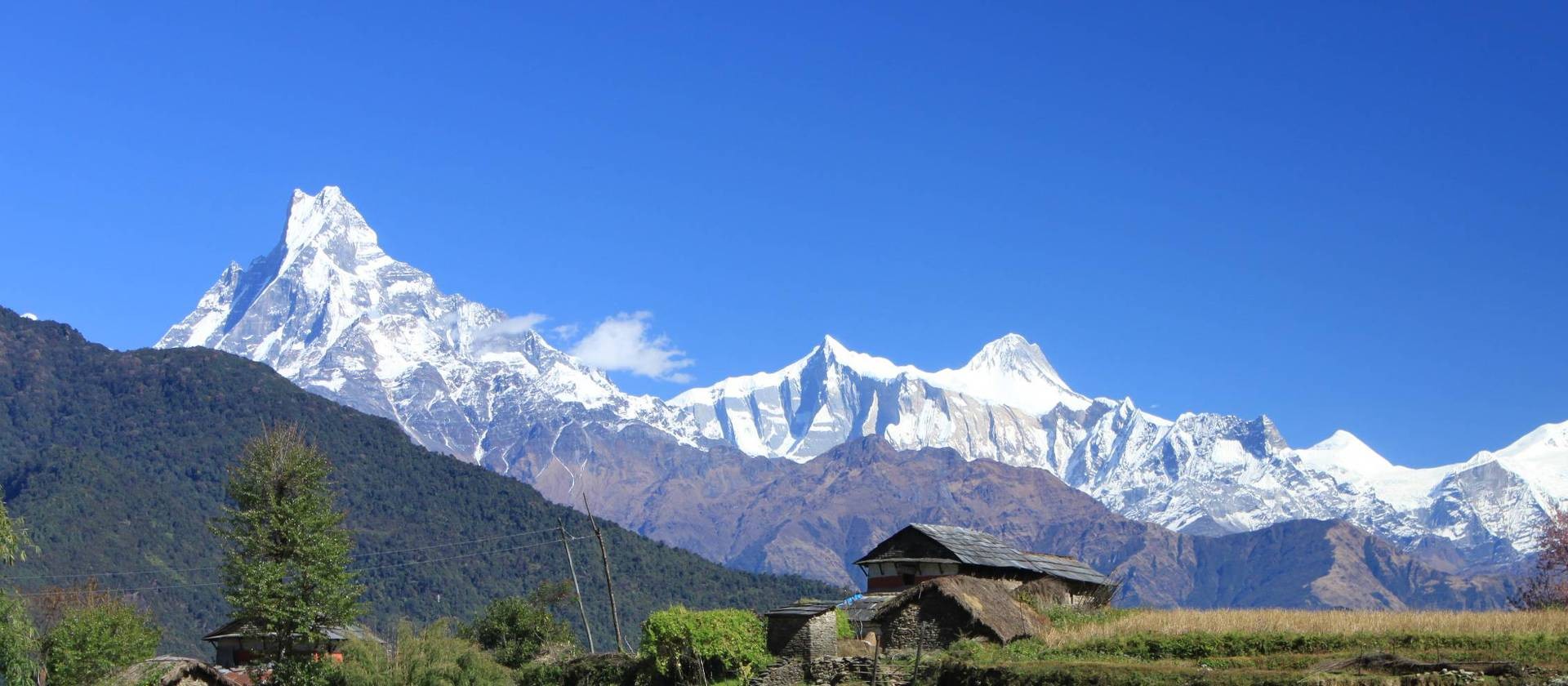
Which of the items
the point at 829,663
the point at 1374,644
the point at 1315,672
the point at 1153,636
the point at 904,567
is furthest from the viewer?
the point at 904,567

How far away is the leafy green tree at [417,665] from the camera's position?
62.1 metres

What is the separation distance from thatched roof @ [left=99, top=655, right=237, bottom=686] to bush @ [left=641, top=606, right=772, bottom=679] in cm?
2401

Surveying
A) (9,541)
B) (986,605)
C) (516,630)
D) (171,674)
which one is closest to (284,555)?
(171,674)

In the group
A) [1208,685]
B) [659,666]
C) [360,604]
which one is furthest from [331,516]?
[1208,685]

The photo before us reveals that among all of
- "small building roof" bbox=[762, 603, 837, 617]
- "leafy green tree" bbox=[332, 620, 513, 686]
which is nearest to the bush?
"small building roof" bbox=[762, 603, 837, 617]

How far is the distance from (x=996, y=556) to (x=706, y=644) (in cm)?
2162

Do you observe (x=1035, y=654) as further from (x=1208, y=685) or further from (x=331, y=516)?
(x=331, y=516)

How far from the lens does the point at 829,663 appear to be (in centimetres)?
5366

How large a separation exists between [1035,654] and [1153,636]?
12.5 feet

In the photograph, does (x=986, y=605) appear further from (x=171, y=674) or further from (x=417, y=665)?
(x=171, y=674)

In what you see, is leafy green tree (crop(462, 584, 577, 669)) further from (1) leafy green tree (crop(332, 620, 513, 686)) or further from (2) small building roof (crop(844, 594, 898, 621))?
(2) small building roof (crop(844, 594, 898, 621))

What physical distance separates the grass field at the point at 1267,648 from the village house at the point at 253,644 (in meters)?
28.3

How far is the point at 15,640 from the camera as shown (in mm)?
48781

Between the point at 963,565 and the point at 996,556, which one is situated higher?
the point at 996,556
